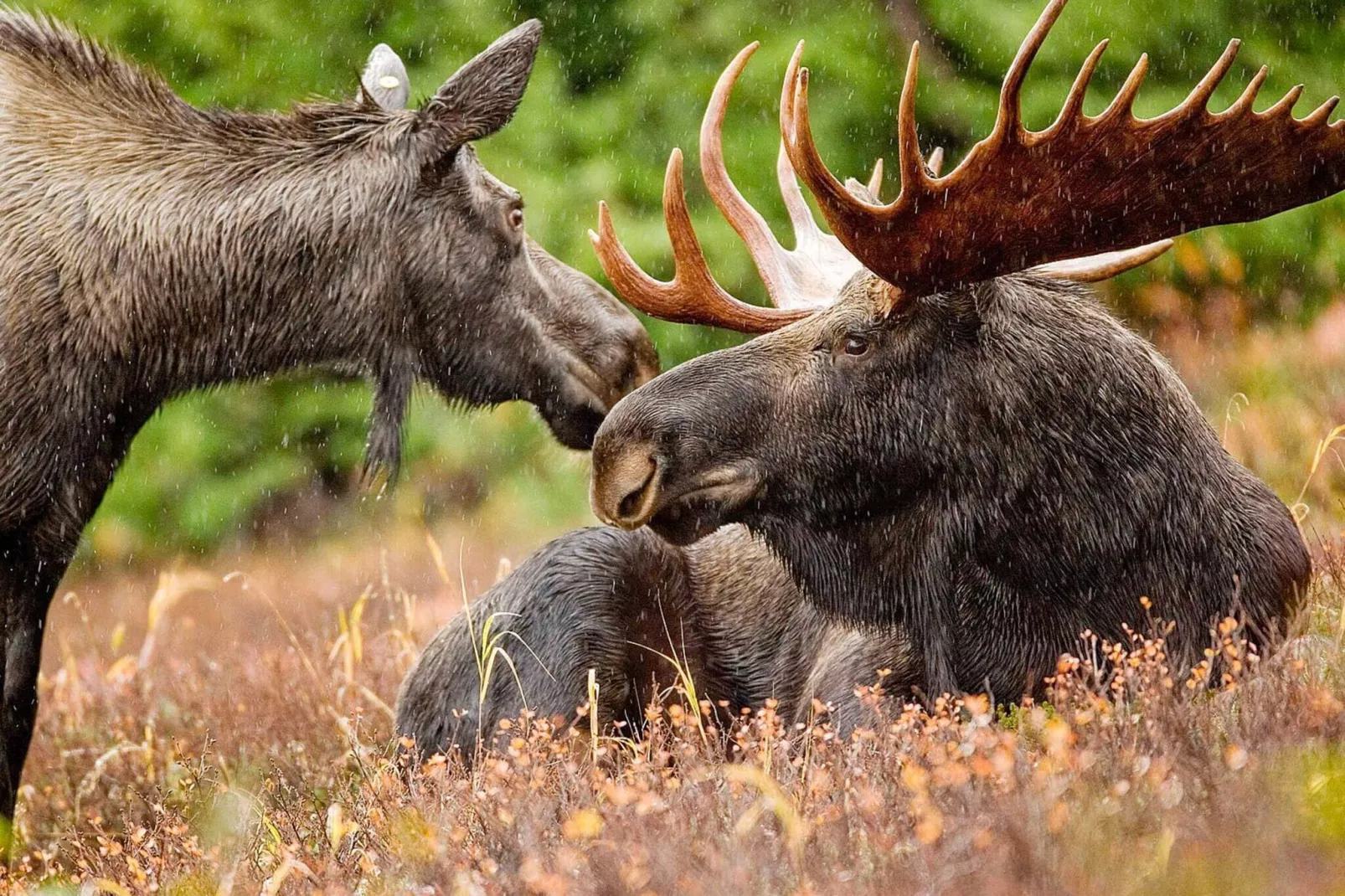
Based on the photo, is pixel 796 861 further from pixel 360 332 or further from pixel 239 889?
pixel 360 332

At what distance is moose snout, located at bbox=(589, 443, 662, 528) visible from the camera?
11.9 ft

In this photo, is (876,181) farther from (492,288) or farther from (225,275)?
(225,275)

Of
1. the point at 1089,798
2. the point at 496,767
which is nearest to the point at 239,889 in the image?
the point at 496,767

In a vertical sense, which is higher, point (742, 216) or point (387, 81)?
point (387, 81)

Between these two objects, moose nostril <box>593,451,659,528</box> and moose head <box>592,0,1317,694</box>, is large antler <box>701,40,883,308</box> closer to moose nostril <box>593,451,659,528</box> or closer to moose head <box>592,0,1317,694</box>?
moose head <box>592,0,1317,694</box>

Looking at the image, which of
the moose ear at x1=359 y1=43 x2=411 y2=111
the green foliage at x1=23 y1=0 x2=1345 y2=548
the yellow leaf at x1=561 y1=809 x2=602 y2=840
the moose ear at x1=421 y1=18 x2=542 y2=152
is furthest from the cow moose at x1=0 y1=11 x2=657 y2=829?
the green foliage at x1=23 y1=0 x2=1345 y2=548

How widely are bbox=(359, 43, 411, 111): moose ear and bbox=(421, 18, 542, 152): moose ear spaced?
0.29 meters

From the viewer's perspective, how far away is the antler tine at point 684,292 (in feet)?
14.1

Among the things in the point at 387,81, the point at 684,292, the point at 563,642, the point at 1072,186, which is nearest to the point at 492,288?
the point at 684,292

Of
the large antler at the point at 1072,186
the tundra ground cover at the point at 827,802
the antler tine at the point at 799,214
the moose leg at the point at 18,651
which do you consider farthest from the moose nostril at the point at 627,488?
the moose leg at the point at 18,651

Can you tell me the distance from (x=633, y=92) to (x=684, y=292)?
18.4 ft

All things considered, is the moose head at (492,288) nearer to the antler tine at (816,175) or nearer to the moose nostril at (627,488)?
the moose nostril at (627,488)

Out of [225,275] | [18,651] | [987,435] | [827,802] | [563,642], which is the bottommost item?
[18,651]

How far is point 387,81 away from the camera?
5.25m
